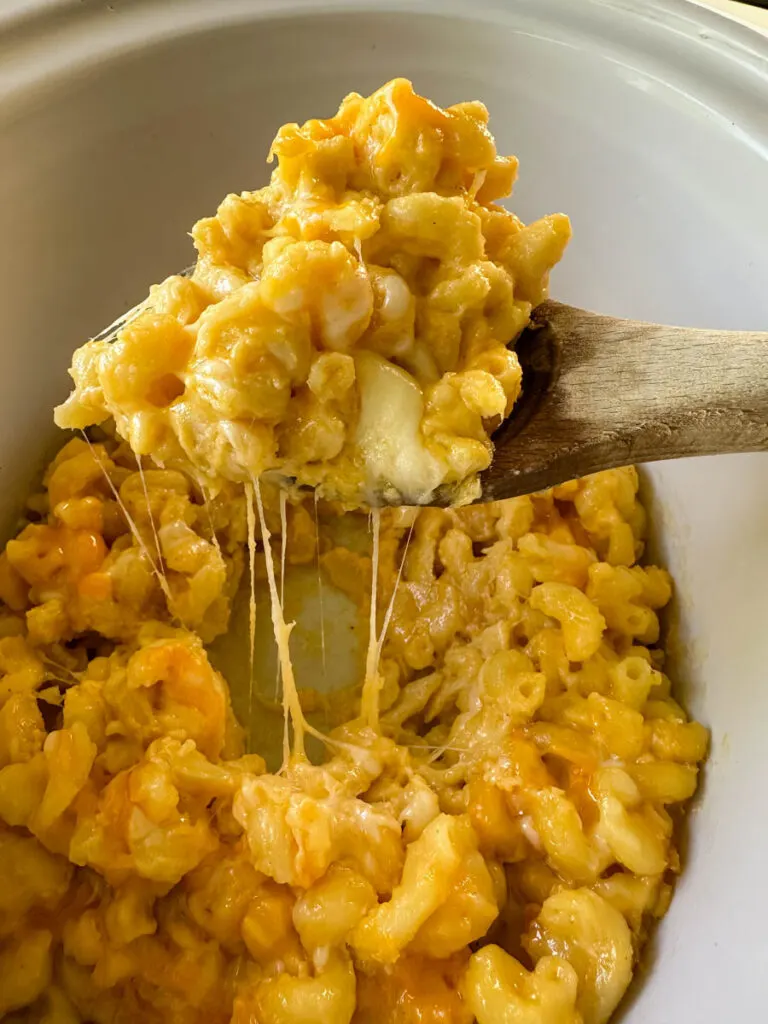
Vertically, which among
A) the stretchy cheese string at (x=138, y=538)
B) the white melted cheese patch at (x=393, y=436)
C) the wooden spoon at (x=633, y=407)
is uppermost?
the wooden spoon at (x=633, y=407)

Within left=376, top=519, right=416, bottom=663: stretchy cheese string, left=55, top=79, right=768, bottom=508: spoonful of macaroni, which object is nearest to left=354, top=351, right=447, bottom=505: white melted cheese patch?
left=55, top=79, right=768, bottom=508: spoonful of macaroni

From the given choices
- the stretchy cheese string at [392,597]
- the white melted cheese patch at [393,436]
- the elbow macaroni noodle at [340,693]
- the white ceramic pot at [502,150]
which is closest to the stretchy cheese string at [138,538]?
the elbow macaroni noodle at [340,693]

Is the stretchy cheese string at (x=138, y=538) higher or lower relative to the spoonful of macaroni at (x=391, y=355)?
lower

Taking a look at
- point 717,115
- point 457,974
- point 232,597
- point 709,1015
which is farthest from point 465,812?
point 717,115

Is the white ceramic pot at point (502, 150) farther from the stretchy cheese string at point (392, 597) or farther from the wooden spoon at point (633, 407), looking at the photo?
the stretchy cheese string at point (392, 597)

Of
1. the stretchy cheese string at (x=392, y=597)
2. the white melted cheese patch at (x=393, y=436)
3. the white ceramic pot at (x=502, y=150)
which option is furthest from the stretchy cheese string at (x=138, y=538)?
the white melted cheese patch at (x=393, y=436)

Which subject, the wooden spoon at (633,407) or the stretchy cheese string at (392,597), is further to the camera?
the stretchy cheese string at (392,597)

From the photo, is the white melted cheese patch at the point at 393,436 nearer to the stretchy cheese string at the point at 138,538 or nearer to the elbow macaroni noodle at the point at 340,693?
the elbow macaroni noodle at the point at 340,693

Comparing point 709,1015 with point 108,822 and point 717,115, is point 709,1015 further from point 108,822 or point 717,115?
point 717,115
